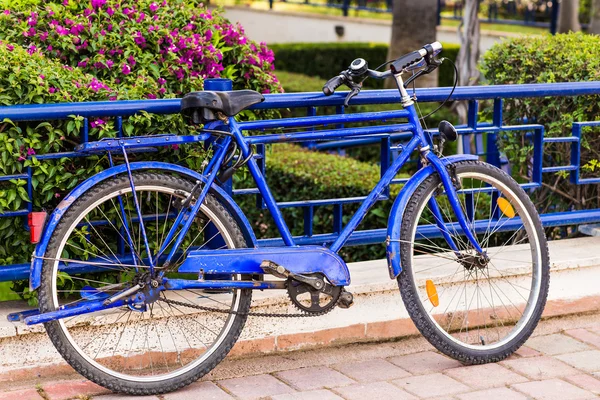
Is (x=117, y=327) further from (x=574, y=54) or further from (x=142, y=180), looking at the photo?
(x=574, y=54)

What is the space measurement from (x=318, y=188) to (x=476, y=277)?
2.30 m

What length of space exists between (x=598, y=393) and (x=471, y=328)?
0.87 meters

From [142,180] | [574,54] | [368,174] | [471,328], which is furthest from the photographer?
[368,174]

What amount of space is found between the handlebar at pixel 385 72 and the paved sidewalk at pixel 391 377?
3.82 feet

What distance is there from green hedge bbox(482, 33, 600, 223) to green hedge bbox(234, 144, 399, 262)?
3.21ft

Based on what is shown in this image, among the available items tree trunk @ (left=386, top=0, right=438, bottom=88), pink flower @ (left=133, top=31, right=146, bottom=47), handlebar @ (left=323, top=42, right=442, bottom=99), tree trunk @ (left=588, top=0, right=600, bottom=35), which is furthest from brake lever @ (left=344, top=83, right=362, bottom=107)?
tree trunk @ (left=588, top=0, right=600, bottom=35)

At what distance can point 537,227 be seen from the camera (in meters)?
4.32

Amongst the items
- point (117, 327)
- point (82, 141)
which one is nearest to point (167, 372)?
point (117, 327)

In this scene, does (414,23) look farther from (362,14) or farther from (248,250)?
(362,14)

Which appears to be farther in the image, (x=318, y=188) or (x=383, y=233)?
(x=318, y=188)

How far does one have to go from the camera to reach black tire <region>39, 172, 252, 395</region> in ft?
11.9

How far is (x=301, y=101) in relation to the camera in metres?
4.22

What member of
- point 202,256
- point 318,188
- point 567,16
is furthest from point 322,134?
point 567,16

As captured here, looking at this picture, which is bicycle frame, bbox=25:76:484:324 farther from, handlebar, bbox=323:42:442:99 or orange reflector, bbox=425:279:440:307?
orange reflector, bbox=425:279:440:307
